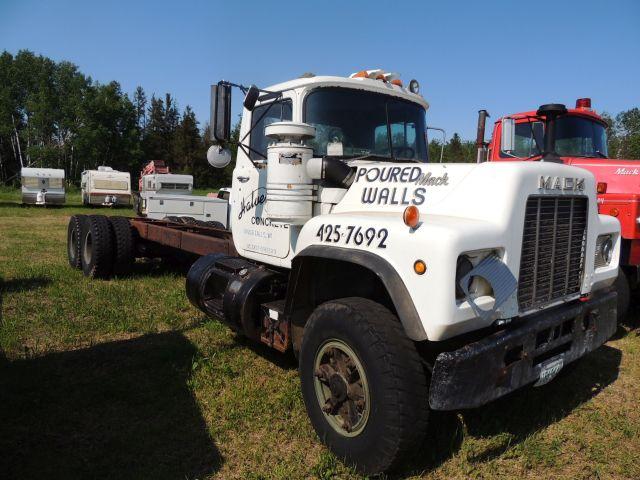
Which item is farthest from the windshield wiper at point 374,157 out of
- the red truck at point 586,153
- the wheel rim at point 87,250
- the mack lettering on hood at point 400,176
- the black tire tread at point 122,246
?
the wheel rim at point 87,250

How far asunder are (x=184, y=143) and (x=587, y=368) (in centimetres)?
5871

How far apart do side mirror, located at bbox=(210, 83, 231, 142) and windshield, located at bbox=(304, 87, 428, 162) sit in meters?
0.60

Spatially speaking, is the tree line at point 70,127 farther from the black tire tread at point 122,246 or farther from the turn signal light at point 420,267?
the turn signal light at point 420,267

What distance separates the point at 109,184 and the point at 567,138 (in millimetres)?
26032

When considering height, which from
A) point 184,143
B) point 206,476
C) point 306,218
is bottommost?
point 206,476

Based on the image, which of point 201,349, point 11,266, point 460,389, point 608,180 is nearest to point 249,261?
point 201,349

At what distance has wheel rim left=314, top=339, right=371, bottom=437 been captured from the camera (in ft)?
9.00

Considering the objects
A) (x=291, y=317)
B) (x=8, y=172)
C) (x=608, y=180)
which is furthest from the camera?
(x=8, y=172)

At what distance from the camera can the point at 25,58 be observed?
190 ft

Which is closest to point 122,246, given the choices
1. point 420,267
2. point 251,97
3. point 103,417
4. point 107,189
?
point 103,417

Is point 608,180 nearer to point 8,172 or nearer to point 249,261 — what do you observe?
point 249,261

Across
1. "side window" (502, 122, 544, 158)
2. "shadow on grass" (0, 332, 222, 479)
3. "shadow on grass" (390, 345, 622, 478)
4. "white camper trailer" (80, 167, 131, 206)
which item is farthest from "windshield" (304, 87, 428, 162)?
"white camper trailer" (80, 167, 131, 206)

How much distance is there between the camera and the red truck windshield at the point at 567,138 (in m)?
6.26

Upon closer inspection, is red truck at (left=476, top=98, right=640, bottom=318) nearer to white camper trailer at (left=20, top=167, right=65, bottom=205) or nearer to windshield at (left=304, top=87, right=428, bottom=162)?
windshield at (left=304, top=87, right=428, bottom=162)
